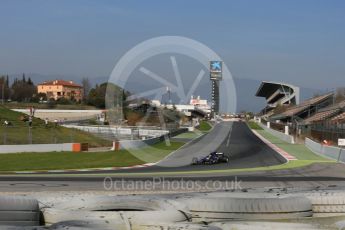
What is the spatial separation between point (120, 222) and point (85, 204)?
123 cm

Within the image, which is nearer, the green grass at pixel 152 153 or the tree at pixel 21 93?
the green grass at pixel 152 153

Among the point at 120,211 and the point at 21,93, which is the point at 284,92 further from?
the point at 120,211

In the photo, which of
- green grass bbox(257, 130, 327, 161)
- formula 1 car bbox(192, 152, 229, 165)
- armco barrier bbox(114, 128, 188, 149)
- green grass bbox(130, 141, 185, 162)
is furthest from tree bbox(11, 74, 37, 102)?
formula 1 car bbox(192, 152, 229, 165)

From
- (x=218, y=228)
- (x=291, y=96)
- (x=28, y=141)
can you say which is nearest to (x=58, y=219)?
(x=218, y=228)

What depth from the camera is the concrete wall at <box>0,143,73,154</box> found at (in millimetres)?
40406

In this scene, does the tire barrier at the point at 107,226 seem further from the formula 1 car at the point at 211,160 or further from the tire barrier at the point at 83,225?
the formula 1 car at the point at 211,160

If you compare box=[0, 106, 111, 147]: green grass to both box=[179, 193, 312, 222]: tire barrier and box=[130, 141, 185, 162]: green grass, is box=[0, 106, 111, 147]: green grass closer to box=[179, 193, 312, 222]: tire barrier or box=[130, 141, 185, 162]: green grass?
box=[130, 141, 185, 162]: green grass

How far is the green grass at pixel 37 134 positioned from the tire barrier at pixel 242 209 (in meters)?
36.9

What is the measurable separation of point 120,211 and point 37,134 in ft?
166

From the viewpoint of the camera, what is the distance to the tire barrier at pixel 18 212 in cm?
635

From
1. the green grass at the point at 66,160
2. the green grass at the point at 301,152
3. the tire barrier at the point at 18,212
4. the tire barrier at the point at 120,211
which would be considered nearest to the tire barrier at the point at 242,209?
the tire barrier at the point at 120,211

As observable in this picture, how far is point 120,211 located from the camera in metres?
6.26

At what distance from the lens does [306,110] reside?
10212 centimetres

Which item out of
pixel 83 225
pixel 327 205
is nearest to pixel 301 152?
pixel 327 205
